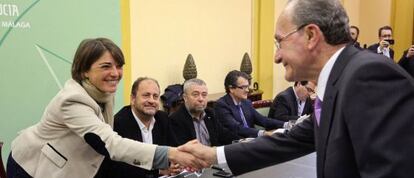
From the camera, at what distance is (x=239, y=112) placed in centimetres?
432

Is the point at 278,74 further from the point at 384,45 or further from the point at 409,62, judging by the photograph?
the point at 409,62

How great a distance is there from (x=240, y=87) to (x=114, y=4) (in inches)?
54.2

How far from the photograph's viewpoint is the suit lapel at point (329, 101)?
115 centimetres

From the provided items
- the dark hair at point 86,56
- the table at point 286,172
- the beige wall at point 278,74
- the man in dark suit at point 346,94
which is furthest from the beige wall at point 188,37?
the man in dark suit at point 346,94

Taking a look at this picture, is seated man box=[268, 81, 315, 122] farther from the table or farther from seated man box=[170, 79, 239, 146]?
the table

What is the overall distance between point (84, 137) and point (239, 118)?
101 inches

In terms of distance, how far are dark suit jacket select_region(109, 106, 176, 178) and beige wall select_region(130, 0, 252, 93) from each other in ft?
4.68

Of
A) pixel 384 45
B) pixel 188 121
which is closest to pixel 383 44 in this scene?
pixel 384 45

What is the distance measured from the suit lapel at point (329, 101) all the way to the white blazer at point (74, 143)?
2.84 feet

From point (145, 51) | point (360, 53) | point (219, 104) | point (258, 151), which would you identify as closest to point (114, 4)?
point (145, 51)

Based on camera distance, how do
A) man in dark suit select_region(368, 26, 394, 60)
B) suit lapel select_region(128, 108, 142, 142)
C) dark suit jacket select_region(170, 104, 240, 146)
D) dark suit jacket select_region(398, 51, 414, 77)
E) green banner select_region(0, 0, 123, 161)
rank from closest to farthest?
suit lapel select_region(128, 108, 142, 142) < green banner select_region(0, 0, 123, 161) < dark suit jacket select_region(170, 104, 240, 146) < dark suit jacket select_region(398, 51, 414, 77) < man in dark suit select_region(368, 26, 394, 60)

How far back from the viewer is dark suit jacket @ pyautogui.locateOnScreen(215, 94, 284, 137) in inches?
162

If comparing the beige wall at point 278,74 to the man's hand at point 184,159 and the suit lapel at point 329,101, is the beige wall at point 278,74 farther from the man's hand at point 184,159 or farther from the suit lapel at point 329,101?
the suit lapel at point 329,101

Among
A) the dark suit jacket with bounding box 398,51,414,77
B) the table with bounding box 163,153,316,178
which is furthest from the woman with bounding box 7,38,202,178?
the dark suit jacket with bounding box 398,51,414,77
